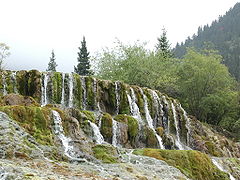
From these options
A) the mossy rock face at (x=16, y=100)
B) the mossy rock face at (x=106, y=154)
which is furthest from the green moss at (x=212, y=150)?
the mossy rock face at (x=16, y=100)

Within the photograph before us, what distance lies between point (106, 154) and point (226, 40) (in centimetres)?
14457

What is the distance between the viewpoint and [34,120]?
12.8 metres

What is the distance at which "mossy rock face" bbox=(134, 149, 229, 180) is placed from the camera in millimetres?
13648

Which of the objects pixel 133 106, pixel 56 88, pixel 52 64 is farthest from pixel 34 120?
pixel 52 64

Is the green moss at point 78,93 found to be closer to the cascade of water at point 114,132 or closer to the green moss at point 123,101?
the green moss at point 123,101

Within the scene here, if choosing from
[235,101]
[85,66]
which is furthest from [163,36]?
[235,101]

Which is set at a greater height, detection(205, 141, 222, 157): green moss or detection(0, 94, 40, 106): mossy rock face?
detection(0, 94, 40, 106): mossy rock face

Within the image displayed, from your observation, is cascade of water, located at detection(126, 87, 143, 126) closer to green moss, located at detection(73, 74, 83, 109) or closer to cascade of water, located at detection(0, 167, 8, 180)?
green moss, located at detection(73, 74, 83, 109)

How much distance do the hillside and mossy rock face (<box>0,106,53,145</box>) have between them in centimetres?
2

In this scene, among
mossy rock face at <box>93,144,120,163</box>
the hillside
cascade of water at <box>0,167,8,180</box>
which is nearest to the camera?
Answer: cascade of water at <box>0,167,8,180</box>

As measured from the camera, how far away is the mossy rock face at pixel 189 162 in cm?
1365

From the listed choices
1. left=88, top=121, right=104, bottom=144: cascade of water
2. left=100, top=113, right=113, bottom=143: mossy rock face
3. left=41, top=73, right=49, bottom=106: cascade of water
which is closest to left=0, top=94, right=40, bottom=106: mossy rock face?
left=88, top=121, right=104, bottom=144: cascade of water

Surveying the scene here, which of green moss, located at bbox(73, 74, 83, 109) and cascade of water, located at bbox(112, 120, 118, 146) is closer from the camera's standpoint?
cascade of water, located at bbox(112, 120, 118, 146)

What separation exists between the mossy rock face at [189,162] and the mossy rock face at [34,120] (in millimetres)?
4417
